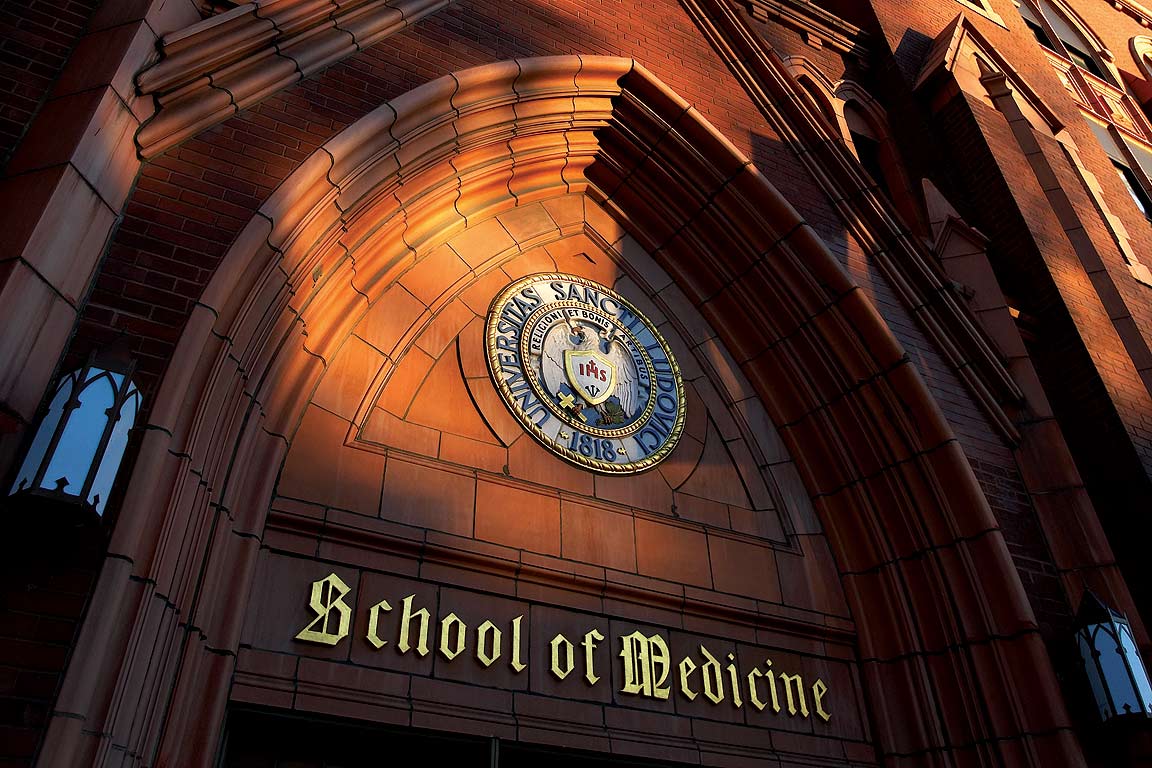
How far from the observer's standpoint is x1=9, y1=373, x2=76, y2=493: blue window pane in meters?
3.46

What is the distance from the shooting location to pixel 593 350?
6.79 metres

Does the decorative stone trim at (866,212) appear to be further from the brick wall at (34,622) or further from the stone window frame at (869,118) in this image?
the brick wall at (34,622)

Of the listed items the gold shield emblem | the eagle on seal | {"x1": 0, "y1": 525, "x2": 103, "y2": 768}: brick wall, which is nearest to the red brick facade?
{"x1": 0, "y1": 525, "x2": 103, "y2": 768}: brick wall

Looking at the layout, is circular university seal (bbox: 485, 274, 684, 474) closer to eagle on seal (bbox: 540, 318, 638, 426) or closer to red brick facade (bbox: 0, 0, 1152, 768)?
eagle on seal (bbox: 540, 318, 638, 426)

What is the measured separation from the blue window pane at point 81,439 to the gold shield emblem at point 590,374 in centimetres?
331

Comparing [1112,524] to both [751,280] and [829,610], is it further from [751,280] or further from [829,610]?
[751,280]

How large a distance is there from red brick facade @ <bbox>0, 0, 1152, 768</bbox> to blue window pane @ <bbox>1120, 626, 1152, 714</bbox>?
26 centimetres

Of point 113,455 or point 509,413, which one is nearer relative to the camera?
point 113,455

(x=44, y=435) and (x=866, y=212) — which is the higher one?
(x=866, y=212)

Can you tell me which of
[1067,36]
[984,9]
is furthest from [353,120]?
[1067,36]

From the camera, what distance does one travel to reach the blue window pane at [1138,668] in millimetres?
5965

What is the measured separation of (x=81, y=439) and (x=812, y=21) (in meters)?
10.3

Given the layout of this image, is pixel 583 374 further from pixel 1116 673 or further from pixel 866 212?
pixel 1116 673

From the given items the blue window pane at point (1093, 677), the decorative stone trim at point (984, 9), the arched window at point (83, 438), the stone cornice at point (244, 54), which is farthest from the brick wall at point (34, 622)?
the decorative stone trim at point (984, 9)
